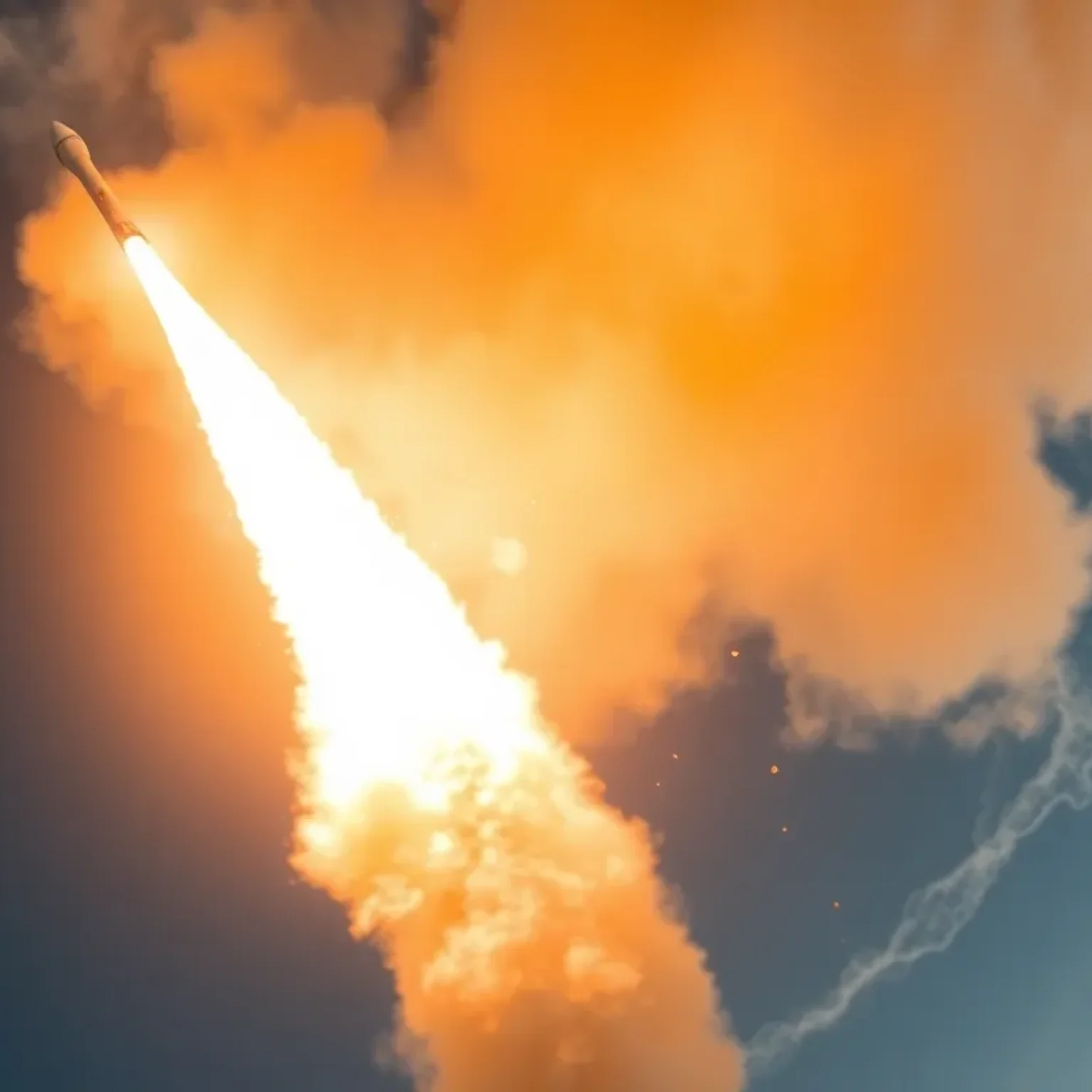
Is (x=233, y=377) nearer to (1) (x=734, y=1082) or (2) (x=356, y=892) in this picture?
(2) (x=356, y=892)

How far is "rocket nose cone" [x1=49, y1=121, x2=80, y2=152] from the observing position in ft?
80.9

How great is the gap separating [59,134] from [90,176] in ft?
3.96

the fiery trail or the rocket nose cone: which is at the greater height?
the rocket nose cone

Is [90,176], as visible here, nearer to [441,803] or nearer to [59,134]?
[59,134]

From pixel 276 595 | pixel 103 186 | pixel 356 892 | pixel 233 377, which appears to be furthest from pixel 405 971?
pixel 103 186

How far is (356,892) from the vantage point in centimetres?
2666

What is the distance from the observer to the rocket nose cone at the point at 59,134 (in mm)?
24656

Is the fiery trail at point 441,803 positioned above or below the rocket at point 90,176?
below

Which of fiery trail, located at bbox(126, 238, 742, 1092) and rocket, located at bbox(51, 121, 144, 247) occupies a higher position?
rocket, located at bbox(51, 121, 144, 247)

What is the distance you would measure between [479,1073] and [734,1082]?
646 centimetres

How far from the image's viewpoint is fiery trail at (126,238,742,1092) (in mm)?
24656

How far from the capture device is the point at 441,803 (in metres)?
26.5

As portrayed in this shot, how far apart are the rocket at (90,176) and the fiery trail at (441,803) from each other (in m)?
0.47

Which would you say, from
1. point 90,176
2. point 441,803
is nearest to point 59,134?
point 90,176
